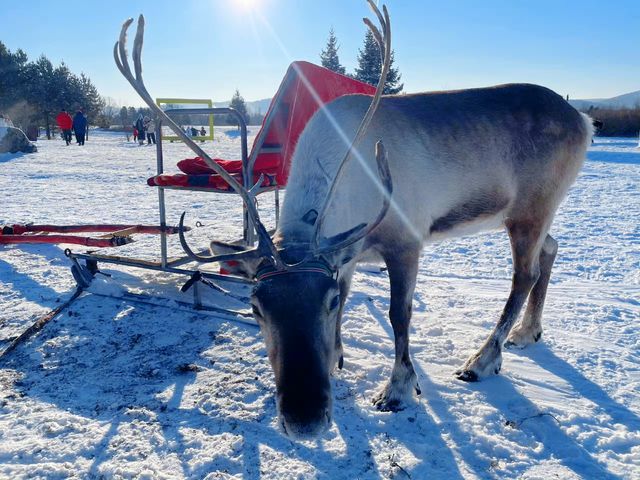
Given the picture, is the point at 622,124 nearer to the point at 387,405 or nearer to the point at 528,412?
the point at 528,412

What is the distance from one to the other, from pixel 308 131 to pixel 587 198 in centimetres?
871

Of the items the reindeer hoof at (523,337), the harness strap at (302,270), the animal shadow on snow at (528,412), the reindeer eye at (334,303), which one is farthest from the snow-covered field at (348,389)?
the harness strap at (302,270)

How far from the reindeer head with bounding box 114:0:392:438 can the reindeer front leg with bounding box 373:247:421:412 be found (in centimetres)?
73

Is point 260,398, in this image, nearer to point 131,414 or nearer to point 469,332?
point 131,414

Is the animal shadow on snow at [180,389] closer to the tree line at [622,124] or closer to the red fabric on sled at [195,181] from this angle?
the red fabric on sled at [195,181]

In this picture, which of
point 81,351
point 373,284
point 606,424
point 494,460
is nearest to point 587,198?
point 373,284

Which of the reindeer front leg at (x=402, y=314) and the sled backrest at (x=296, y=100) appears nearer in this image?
the reindeer front leg at (x=402, y=314)

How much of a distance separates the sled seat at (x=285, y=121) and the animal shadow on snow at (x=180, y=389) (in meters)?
1.26

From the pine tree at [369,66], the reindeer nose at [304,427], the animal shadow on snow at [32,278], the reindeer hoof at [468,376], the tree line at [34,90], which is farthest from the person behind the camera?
the tree line at [34,90]

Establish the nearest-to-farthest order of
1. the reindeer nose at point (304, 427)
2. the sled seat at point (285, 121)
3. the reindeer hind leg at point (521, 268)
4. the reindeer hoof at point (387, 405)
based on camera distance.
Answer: the reindeer nose at point (304, 427)
the reindeer hoof at point (387, 405)
the reindeer hind leg at point (521, 268)
the sled seat at point (285, 121)

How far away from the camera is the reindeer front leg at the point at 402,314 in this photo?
3.00 meters

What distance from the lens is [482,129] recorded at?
352 centimetres

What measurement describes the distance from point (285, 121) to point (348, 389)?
9.59 feet

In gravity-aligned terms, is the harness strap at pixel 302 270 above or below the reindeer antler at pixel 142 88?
below
